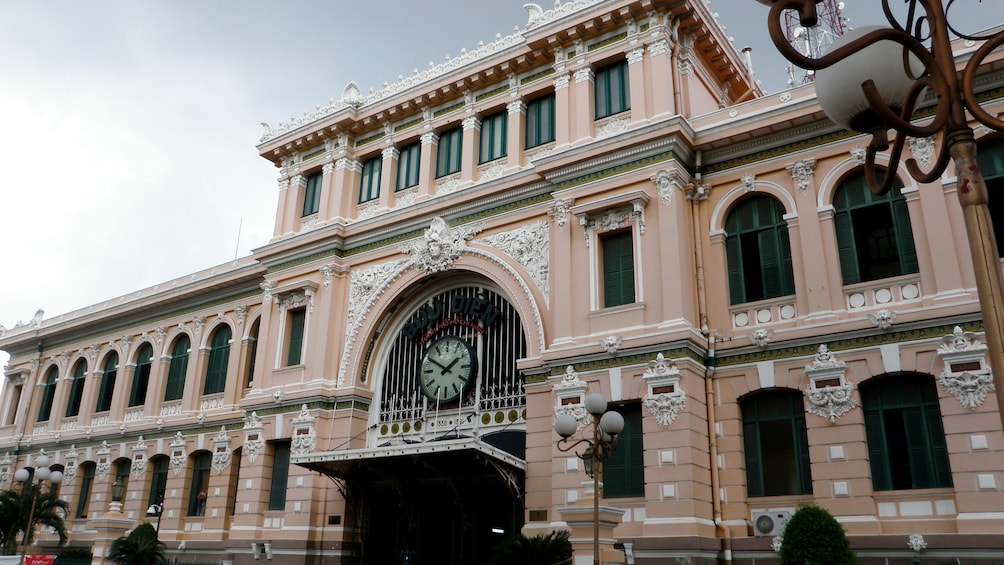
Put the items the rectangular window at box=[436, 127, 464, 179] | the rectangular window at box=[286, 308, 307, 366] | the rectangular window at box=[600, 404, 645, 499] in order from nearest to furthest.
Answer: the rectangular window at box=[600, 404, 645, 499], the rectangular window at box=[436, 127, 464, 179], the rectangular window at box=[286, 308, 307, 366]

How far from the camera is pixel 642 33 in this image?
2245 cm

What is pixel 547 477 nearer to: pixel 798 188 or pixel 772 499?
pixel 772 499

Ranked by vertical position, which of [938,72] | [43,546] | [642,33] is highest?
[642,33]

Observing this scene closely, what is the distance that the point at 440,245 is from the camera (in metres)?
24.4

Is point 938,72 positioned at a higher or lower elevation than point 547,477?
higher

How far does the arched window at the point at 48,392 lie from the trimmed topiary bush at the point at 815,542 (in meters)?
35.2

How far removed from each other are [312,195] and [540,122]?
9.27m

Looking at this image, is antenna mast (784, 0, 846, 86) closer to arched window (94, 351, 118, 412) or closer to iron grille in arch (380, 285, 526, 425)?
iron grille in arch (380, 285, 526, 425)

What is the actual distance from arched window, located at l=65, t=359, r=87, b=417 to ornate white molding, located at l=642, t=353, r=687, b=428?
28.8 metres

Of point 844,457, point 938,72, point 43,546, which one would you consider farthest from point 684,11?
point 43,546

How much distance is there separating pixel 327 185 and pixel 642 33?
1193cm

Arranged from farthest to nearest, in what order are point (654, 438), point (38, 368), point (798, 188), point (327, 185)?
point (38, 368) → point (327, 185) → point (798, 188) → point (654, 438)

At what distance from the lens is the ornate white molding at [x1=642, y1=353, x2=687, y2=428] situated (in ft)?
60.5

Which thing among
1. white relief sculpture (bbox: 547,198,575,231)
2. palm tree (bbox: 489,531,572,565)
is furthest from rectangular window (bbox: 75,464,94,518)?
palm tree (bbox: 489,531,572,565)
